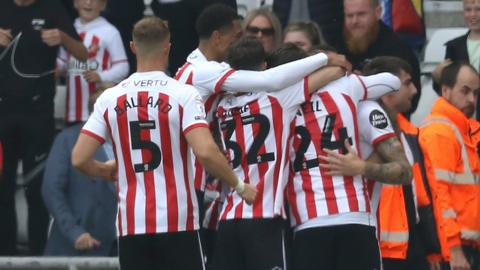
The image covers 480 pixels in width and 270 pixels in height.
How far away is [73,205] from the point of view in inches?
431

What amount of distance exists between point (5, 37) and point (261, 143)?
3.18 m

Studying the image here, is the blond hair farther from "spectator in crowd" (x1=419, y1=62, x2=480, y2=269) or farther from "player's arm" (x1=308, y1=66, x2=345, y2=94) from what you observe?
"player's arm" (x1=308, y1=66, x2=345, y2=94)

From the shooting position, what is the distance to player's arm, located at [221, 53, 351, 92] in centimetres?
902

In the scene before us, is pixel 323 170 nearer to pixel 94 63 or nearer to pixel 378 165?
pixel 378 165

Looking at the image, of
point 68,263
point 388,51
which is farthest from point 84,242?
point 388,51

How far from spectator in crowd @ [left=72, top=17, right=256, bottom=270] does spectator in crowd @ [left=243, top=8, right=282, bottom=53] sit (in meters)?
2.34

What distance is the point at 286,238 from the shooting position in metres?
9.38

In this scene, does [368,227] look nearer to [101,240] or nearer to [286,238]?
[286,238]

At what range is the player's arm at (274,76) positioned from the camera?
29.6ft

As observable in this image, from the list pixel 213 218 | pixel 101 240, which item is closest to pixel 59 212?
pixel 101 240

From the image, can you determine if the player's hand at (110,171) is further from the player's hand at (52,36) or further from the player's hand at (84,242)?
the player's hand at (52,36)

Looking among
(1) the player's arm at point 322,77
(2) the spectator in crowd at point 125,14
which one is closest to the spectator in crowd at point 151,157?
(1) the player's arm at point 322,77

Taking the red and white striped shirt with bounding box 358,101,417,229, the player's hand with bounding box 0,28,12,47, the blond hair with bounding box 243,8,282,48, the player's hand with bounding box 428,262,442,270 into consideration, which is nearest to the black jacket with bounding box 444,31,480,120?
the blond hair with bounding box 243,8,282,48

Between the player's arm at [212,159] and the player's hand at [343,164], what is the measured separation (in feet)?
2.06
